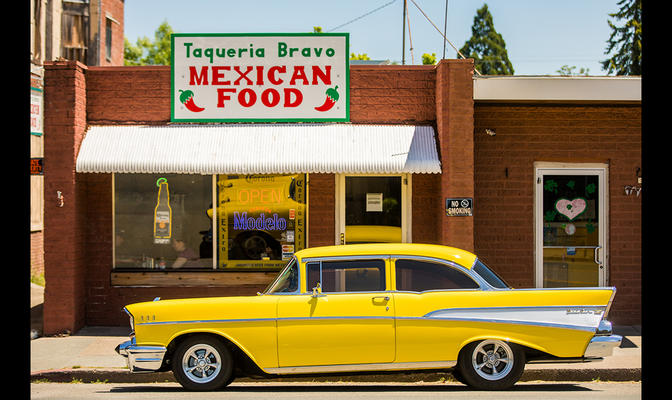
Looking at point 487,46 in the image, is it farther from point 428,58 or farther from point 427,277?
point 427,277

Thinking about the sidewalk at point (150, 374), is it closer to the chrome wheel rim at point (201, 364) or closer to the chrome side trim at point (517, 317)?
the chrome side trim at point (517, 317)

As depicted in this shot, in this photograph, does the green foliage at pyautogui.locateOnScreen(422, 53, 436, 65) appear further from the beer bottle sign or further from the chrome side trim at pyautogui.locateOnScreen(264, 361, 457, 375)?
the chrome side trim at pyautogui.locateOnScreen(264, 361, 457, 375)

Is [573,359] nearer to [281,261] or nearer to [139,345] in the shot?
[139,345]

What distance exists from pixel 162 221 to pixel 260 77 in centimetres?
293

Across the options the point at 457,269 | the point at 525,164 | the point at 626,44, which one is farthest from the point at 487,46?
the point at 457,269

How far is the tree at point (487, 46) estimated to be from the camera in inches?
2356

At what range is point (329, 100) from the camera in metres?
11.0

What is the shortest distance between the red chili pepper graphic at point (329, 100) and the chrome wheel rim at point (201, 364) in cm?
516

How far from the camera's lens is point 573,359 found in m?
6.96

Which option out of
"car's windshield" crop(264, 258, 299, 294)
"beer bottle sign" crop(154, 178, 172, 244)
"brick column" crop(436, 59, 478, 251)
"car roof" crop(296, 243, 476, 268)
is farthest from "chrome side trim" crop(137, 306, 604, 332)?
"beer bottle sign" crop(154, 178, 172, 244)

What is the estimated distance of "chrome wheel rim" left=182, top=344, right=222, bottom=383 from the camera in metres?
6.98

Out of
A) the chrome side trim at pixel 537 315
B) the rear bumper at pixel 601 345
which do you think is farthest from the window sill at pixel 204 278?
the rear bumper at pixel 601 345

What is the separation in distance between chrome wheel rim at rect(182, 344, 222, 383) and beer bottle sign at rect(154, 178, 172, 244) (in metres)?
4.40
